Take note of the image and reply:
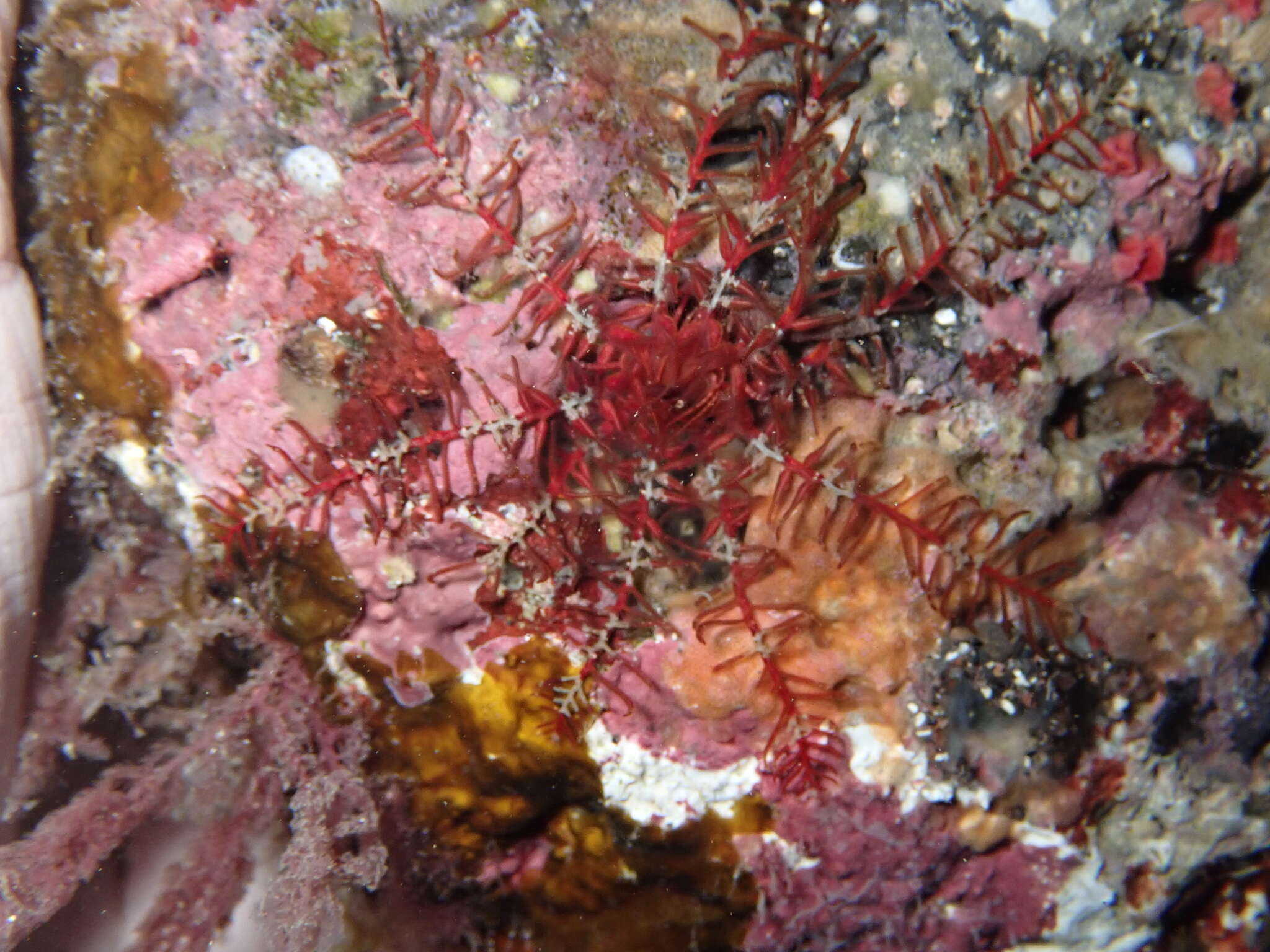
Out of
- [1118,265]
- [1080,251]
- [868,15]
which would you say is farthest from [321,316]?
[1118,265]

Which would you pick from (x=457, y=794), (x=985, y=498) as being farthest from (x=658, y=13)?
(x=457, y=794)

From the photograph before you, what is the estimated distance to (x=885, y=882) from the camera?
354 centimetres

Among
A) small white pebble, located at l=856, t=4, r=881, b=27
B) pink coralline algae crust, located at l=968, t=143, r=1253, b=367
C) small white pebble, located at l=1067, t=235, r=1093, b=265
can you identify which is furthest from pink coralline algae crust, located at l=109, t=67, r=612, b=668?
small white pebble, located at l=1067, t=235, r=1093, b=265

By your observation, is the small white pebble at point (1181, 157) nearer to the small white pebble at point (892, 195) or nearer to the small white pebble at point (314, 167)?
the small white pebble at point (892, 195)

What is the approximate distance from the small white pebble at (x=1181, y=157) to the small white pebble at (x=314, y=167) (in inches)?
122

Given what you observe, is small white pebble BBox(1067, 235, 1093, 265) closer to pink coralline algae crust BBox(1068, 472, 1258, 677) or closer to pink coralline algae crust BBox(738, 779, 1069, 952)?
pink coralline algae crust BBox(1068, 472, 1258, 677)

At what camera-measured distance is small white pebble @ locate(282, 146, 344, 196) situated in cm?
264

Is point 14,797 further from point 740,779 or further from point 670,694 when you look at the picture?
point 740,779

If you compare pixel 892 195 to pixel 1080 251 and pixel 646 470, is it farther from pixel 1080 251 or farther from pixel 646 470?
pixel 646 470

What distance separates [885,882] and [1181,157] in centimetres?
336

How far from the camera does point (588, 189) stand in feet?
8.68

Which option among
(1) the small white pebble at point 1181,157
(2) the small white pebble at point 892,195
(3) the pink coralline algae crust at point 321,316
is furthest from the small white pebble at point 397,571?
(1) the small white pebble at point 1181,157

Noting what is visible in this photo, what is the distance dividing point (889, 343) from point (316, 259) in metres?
2.15

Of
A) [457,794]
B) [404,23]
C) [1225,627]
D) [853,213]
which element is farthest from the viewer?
[457,794]
